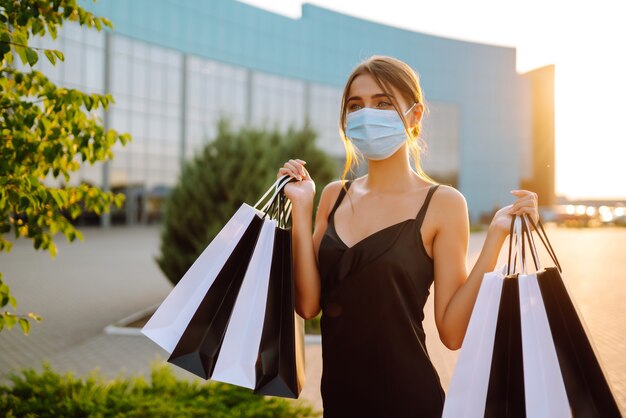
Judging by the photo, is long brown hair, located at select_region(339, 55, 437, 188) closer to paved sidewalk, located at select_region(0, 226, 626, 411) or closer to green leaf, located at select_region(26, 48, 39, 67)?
paved sidewalk, located at select_region(0, 226, 626, 411)

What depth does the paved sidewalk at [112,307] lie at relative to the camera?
7.26 metres

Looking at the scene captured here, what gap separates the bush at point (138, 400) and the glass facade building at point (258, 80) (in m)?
23.6

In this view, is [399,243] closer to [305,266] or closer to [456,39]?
[305,266]

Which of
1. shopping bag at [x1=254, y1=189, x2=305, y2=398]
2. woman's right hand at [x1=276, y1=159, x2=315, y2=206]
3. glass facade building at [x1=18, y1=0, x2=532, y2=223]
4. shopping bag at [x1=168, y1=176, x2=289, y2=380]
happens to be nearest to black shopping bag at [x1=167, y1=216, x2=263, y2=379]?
shopping bag at [x1=168, y1=176, x2=289, y2=380]

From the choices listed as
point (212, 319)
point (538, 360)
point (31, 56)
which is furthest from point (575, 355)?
point (31, 56)

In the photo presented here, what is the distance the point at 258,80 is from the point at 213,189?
35.9 metres

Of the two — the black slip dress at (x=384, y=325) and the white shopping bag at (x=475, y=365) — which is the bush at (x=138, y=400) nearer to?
the black slip dress at (x=384, y=325)

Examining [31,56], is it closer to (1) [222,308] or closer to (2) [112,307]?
(1) [222,308]

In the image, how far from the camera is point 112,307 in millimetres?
11227

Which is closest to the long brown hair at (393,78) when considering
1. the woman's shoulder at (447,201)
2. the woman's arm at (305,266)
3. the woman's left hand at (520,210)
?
the woman's shoulder at (447,201)

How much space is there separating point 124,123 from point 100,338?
30.4 meters

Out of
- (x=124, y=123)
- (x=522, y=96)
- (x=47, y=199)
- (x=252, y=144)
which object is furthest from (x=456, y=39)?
(x=47, y=199)

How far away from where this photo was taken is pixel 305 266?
7.13 ft

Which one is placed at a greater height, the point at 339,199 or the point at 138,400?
the point at 339,199
